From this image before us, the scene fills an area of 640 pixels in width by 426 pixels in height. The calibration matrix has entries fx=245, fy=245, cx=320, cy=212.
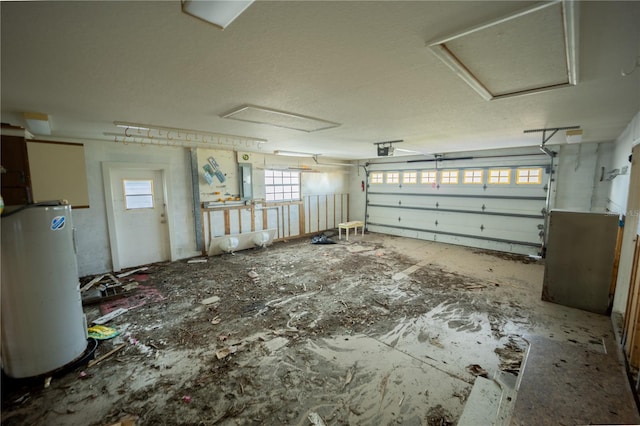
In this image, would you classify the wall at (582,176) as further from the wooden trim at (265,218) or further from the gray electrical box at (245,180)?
the gray electrical box at (245,180)

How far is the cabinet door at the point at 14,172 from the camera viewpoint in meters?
2.10

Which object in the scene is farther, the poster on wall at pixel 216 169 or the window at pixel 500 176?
the window at pixel 500 176

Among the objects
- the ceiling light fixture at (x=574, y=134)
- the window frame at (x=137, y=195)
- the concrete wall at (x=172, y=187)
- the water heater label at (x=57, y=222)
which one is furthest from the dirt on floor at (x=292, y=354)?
the ceiling light fixture at (x=574, y=134)

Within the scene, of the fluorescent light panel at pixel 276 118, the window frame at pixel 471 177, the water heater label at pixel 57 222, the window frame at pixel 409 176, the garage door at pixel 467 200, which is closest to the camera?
the water heater label at pixel 57 222

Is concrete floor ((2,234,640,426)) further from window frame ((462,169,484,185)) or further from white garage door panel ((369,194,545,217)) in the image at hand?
window frame ((462,169,484,185))

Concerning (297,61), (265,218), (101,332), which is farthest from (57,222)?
(265,218)

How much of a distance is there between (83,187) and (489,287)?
6.39 m

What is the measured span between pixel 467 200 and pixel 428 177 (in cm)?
129

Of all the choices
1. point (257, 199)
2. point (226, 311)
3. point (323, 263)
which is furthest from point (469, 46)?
point (257, 199)

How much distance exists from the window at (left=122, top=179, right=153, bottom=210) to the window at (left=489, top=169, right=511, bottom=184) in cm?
821

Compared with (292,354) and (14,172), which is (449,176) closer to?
(292,354)

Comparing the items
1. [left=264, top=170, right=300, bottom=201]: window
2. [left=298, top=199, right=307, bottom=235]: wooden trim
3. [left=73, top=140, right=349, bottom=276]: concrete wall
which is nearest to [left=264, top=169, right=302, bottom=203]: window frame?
[left=264, top=170, right=300, bottom=201]: window

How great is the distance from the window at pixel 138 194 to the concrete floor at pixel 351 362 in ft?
5.88

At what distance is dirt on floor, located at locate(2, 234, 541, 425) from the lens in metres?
1.89
